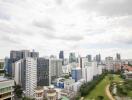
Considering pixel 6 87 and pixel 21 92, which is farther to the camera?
pixel 21 92

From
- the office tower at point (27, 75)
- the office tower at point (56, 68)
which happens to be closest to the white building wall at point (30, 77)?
the office tower at point (27, 75)

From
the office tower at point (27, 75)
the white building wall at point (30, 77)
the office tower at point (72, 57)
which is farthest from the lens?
the office tower at point (72, 57)

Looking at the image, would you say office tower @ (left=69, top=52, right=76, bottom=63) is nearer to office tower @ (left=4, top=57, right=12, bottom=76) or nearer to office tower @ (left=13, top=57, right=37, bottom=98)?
office tower @ (left=4, top=57, right=12, bottom=76)

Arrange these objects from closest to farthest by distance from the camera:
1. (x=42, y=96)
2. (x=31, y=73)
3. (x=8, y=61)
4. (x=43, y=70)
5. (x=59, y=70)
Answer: (x=42, y=96) < (x=31, y=73) < (x=43, y=70) < (x=8, y=61) < (x=59, y=70)

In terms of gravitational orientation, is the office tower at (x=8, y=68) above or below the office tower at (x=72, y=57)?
below

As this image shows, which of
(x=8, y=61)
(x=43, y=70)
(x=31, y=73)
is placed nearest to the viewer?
(x=31, y=73)

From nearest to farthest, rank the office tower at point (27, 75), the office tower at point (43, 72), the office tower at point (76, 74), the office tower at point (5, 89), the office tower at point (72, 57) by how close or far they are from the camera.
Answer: the office tower at point (5, 89)
the office tower at point (27, 75)
the office tower at point (43, 72)
the office tower at point (76, 74)
the office tower at point (72, 57)

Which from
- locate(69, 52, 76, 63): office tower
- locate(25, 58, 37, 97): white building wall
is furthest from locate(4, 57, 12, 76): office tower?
locate(69, 52, 76, 63): office tower

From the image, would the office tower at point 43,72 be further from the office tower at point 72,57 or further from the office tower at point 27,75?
the office tower at point 72,57

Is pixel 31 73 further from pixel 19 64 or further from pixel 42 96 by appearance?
pixel 42 96

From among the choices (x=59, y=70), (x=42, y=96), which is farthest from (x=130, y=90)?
(x=59, y=70)
